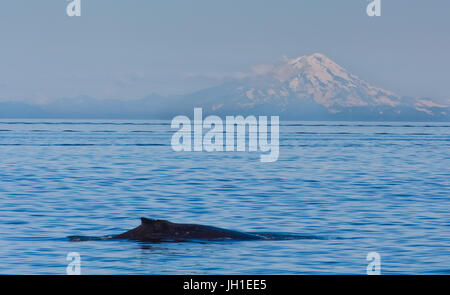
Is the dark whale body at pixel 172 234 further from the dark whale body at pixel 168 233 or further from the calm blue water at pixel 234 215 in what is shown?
the calm blue water at pixel 234 215

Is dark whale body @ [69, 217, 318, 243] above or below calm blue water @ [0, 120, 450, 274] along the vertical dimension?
above

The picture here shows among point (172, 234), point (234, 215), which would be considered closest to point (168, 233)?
point (172, 234)

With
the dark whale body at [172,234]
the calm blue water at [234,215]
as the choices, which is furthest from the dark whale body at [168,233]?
the calm blue water at [234,215]

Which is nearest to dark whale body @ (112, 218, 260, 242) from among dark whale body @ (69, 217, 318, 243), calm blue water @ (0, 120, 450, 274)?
dark whale body @ (69, 217, 318, 243)

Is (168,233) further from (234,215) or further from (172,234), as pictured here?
(234,215)

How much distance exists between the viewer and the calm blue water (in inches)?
731

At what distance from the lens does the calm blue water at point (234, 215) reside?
18.6m

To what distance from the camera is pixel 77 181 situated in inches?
1847

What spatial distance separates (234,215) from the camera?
29.5 m

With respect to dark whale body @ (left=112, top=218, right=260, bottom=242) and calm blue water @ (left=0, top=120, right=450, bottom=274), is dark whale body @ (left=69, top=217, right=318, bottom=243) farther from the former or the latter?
calm blue water @ (left=0, top=120, right=450, bottom=274)

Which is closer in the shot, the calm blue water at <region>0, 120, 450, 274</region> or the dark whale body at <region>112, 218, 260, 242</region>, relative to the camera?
the calm blue water at <region>0, 120, 450, 274</region>

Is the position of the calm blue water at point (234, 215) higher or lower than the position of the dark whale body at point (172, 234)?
lower
